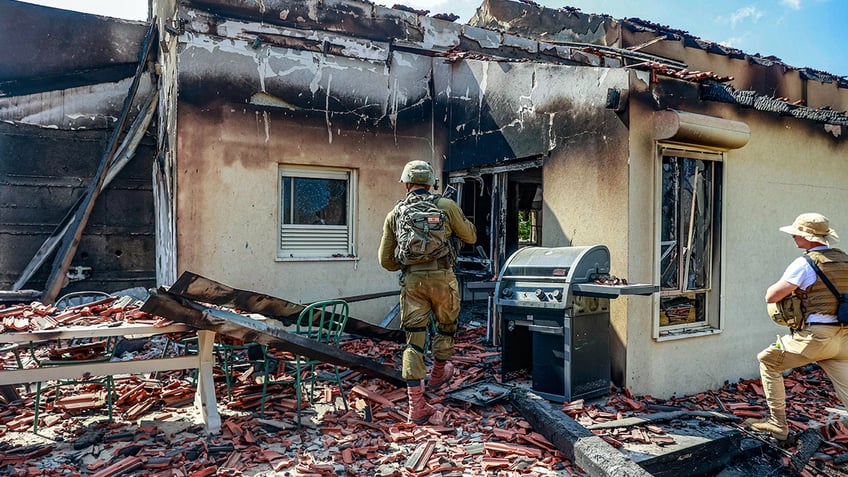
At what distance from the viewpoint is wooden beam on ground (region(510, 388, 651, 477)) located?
3.51 m

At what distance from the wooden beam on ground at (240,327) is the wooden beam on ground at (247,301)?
0.16 meters

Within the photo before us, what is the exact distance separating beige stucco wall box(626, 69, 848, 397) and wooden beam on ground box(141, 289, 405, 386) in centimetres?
300

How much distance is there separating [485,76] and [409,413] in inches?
192

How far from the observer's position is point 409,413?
4.71 metres

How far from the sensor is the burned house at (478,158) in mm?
5457

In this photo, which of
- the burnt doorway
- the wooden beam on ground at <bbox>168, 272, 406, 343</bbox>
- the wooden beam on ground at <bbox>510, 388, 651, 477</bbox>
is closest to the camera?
the wooden beam on ground at <bbox>510, 388, 651, 477</bbox>

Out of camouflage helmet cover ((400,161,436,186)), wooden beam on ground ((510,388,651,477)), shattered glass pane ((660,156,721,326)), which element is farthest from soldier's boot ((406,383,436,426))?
shattered glass pane ((660,156,721,326))

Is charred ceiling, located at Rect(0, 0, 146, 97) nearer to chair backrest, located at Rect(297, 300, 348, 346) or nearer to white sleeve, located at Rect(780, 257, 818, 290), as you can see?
chair backrest, located at Rect(297, 300, 348, 346)

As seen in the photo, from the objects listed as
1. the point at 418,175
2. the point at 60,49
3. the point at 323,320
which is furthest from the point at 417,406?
the point at 60,49

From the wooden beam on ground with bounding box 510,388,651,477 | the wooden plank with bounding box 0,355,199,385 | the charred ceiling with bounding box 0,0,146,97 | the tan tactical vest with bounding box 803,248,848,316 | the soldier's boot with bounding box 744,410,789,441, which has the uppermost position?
the charred ceiling with bounding box 0,0,146,97

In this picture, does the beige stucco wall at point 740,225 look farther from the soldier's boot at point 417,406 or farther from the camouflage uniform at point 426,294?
the soldier's boot at point 417,406

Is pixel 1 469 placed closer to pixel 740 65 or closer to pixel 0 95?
pixel 0 95

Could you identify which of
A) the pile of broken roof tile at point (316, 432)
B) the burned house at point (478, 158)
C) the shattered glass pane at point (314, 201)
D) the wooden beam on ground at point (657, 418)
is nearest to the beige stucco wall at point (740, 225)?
the burned house at point (478, 158)

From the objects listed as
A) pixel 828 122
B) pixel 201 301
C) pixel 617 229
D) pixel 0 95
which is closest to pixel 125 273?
pixel 0 95
